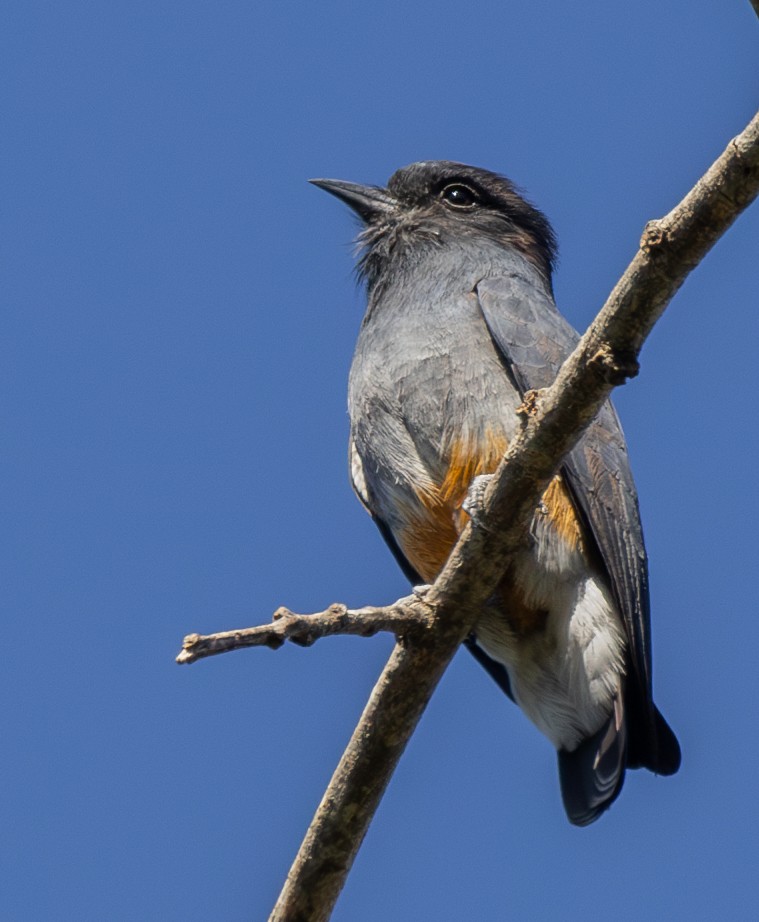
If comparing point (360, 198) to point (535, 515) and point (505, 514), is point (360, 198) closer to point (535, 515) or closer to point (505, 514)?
point (535, 515)

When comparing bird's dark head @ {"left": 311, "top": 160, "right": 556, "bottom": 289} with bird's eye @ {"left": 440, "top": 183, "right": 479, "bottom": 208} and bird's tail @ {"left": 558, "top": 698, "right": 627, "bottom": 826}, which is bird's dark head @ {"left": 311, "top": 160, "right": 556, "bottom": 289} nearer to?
bird's eye @ {"left": 440, "top": 183, "right": 479, "bottom": 208}

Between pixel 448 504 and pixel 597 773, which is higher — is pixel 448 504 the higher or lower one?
the higher one

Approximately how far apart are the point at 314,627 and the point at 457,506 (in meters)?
1.89

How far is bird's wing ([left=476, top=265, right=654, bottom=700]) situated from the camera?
7035mm

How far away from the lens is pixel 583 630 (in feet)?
23.3

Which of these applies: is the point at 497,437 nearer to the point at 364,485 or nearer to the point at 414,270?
the point at 364,485

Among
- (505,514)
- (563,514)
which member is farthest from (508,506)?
(563,514)

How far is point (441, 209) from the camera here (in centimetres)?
904

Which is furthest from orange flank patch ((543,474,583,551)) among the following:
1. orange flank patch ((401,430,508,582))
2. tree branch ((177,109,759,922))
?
tree branch ((177,109,759,922))

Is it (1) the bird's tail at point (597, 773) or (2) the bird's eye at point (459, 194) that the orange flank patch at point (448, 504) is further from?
(2) the bird's eye at point (459, 194)

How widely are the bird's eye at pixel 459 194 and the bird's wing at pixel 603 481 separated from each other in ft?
5.75

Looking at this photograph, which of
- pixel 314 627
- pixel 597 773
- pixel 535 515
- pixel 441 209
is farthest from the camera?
pixel 441 209

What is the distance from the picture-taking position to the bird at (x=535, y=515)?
7000mm

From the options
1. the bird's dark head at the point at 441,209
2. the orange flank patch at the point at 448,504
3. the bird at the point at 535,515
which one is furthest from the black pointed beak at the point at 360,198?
the orange flank patch at the point at 448,504
